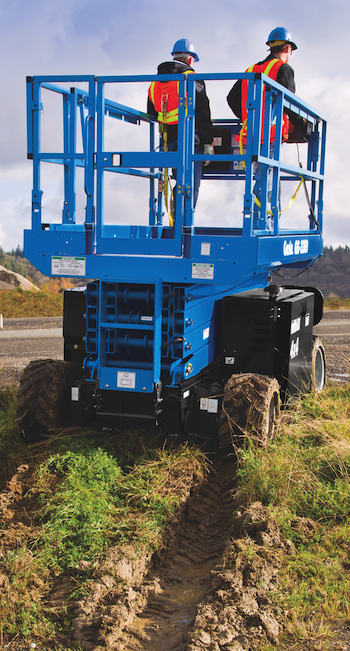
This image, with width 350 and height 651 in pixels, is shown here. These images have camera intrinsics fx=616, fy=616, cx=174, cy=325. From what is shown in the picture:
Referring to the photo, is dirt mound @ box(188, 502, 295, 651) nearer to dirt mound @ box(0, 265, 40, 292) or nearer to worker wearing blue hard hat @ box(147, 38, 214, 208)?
worker wearing blue hard hat @ box(147, 38, 214, 208)

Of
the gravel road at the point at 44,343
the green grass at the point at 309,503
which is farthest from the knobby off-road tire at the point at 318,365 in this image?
the green grass at the point at 309,503

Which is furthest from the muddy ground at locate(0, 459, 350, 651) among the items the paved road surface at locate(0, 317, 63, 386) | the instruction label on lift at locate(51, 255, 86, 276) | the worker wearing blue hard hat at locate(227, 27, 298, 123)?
the worker wearing blue hard hat at locate(227, 27, 298, 123)

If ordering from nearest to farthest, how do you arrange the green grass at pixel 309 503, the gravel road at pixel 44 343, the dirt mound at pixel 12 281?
the green grass at pixel 309 503, the gravel road at pixel 44 343, the dirt mound at pixel 12 281

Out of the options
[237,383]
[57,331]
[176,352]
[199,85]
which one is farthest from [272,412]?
[57,331]

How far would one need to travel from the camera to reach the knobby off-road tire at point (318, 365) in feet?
25.0

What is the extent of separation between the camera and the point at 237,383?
5.66 metres

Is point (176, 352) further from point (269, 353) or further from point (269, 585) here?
point (269, 585)

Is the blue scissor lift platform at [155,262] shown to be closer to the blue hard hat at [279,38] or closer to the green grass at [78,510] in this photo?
the green grass at [78,510]

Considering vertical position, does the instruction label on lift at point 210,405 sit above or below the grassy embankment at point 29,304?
above

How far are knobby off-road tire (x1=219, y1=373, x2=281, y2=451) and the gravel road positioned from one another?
376cm

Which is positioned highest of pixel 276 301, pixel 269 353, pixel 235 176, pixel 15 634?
pixel 235 176

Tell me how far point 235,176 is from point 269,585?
5.73 metres

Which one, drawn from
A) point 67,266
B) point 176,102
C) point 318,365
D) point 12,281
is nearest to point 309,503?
point 67,266

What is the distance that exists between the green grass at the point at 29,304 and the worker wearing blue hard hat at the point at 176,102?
456 inches
